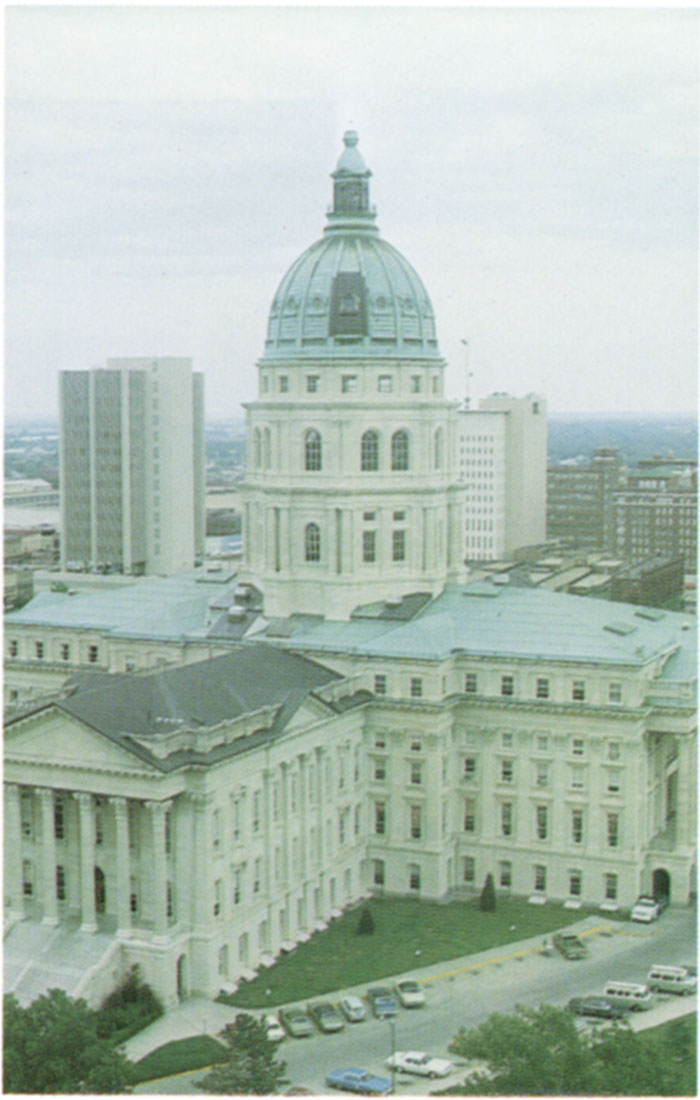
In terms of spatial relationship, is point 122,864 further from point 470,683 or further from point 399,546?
point 399,546

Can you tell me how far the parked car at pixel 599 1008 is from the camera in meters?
66.6

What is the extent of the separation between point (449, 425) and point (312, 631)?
15400mm

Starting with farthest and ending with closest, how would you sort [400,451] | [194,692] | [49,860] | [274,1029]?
1. [400,451]
2. [194,692]
3. [49,860]
4. [274,1029]

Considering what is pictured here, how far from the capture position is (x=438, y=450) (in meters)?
91.7

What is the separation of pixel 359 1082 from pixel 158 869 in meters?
13.0

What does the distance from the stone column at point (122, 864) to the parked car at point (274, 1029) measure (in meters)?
7.48

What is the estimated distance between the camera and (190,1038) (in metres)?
63.6

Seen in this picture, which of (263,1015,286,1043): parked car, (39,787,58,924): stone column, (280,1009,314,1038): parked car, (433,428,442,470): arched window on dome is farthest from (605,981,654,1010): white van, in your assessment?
(433,428,442,470): arched window on dome

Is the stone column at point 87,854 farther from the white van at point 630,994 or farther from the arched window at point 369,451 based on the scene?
the arched window at point 369,451

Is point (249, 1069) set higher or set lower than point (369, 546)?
lower

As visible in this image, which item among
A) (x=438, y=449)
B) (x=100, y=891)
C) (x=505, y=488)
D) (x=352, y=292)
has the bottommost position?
(x=100, y=891)

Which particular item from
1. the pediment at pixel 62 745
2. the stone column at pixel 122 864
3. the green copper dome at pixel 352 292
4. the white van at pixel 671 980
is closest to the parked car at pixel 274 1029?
the stone column at pixel 122 864

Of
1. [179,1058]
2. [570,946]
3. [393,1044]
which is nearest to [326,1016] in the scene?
[393,1044]

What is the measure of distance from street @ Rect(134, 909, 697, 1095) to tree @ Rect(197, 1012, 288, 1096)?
150cm
